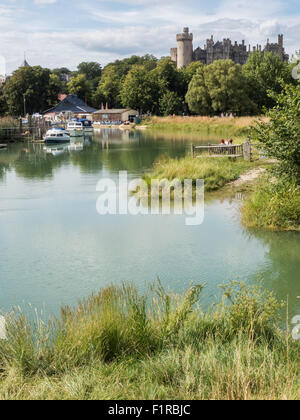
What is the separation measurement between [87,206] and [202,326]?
1040cm

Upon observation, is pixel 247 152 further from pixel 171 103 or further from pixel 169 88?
pixel 169 88

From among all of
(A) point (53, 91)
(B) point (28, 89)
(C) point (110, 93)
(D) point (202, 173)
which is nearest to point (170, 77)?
(C) point (110, 93)

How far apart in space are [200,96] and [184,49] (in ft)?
171

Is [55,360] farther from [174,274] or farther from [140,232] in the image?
[140,232]

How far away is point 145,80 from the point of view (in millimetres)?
81812

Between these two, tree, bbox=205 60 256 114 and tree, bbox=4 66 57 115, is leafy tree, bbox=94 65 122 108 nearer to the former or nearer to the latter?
tree, bbox=4 66 57 115

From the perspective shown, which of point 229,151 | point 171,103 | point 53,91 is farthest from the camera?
point 53,91

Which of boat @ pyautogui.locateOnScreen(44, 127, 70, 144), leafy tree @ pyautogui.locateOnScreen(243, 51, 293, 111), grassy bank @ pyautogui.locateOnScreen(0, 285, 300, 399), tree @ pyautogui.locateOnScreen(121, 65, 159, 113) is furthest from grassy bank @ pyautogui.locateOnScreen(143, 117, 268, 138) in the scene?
grassy bank @ pyautogui.locateOnScreen(0, 285, 300, 399)

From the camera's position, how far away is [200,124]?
5991cm

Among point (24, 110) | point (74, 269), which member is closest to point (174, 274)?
point (74, 269)

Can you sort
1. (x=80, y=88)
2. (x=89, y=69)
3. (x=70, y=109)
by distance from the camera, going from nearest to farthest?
1. (x=70, y=109)
2. (x=80, y=88)
3. (x=89, y=69)

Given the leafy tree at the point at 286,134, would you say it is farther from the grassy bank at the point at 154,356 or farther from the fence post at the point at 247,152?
the fence post at the point at 247,152

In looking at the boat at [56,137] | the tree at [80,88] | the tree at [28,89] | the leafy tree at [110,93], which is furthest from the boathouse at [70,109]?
the boat at [56,137]
